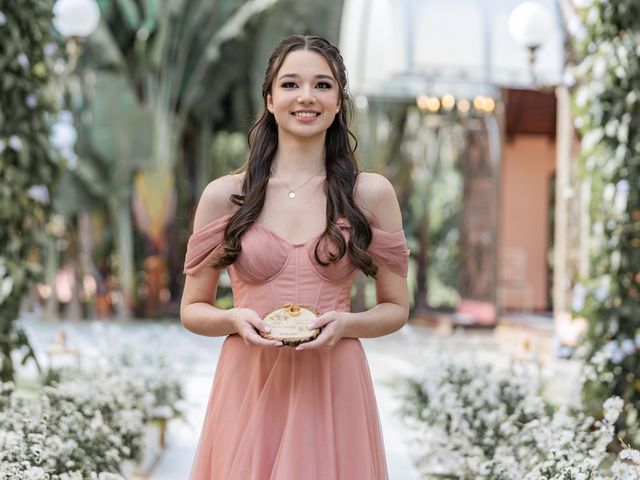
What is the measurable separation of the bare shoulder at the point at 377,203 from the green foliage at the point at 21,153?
2.91 meters

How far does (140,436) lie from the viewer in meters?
4.64

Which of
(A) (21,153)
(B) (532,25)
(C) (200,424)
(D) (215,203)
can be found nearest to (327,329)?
(D) (215,203)

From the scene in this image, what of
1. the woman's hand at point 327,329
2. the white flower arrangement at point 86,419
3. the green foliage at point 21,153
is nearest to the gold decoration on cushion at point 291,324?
the woman's hand at point 327,329

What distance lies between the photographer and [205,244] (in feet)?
7.10

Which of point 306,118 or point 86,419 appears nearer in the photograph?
point 306,118

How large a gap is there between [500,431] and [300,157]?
2.40m

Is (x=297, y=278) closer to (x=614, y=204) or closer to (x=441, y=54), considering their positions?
(x=614, y=204)

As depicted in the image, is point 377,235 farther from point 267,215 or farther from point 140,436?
point 140,436

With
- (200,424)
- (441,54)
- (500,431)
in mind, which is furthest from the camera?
(441,54)

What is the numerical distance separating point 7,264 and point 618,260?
2982 mm

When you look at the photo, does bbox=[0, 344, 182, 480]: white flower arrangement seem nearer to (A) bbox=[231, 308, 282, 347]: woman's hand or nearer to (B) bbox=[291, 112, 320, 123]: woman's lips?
(A) bbox=[231, 308, 282, 347]: woman's hand

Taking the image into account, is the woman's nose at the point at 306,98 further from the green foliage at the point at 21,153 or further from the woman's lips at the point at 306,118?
the green foliage at the point at 21,153

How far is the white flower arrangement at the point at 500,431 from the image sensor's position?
3.12 m

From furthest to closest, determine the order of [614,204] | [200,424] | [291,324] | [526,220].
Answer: [526,220] < [200,424] < [614,204] < [291,324]
